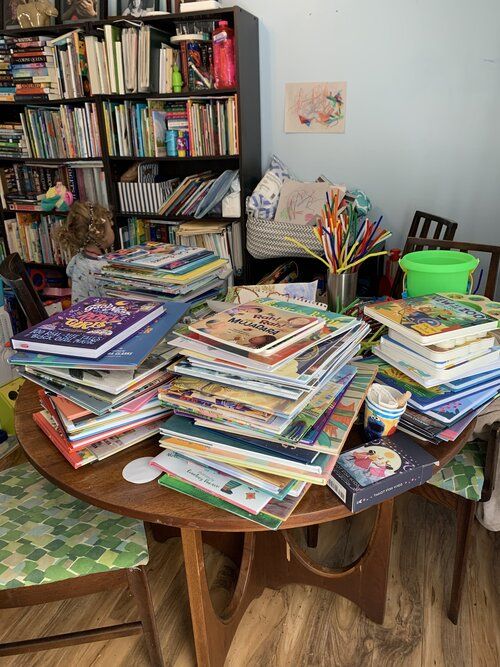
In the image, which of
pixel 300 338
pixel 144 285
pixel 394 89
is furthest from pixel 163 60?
pixel 300 338

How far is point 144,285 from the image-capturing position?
1.46 meters

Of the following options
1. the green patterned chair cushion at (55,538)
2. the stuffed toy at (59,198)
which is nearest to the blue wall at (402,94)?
the stuffed toy at (59,198)

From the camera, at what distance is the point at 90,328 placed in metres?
1.05

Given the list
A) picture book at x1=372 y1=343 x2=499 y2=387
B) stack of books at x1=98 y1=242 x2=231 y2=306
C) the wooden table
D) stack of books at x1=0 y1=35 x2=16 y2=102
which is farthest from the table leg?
stack of books at x1=0 y1=35 x2=16 y2=102

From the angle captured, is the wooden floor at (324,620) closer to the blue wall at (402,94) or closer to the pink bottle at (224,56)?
the blue wall at (402,94)

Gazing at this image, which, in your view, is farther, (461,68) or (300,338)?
(461,68)

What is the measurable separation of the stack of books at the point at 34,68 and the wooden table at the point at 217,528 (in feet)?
7.53

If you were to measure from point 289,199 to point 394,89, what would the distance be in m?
0.74

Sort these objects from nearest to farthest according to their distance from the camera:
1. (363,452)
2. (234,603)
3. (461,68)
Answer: (363,452), (234,603), (461,68)

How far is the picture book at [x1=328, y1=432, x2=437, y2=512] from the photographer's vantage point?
0.83m

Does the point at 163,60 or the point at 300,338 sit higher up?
the point at 163,60

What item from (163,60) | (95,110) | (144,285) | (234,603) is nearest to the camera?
(234,603)

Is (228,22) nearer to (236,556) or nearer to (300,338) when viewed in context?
(300,338)

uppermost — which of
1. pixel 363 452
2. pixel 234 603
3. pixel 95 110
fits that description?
pixel 95 110
